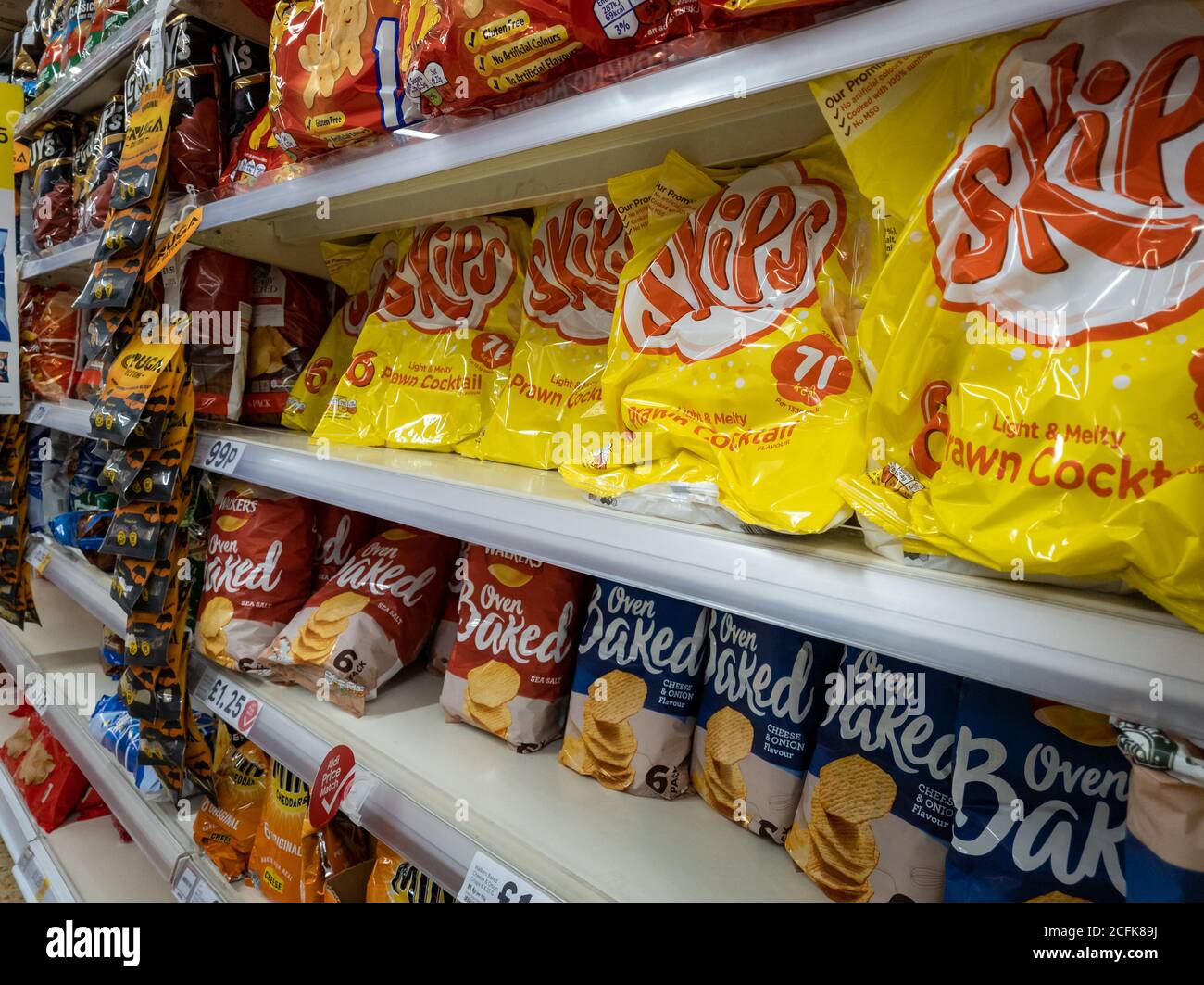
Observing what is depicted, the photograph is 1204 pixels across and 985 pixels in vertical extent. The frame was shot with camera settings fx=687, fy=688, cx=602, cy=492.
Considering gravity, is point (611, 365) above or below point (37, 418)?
above

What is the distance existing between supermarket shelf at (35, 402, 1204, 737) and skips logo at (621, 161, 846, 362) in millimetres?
228

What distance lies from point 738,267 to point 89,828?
2302 mm

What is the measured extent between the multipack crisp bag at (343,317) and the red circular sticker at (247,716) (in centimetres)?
56

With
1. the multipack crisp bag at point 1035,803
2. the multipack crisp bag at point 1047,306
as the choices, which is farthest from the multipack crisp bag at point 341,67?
the multipack crisp bag at point 1035,803

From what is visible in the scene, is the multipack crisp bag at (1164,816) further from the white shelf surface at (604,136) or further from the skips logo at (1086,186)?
the white shelf surface at (604,136)

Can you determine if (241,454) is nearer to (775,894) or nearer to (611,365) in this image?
(611,365)

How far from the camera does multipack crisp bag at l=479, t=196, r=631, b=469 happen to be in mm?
1027

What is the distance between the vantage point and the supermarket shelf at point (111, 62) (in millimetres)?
1309

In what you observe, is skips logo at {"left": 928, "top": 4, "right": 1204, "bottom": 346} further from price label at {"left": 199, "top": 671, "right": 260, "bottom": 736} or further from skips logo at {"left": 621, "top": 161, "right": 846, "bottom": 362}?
price label at {"left": 199, "top": 671, "right": 260, "bottom": 736}

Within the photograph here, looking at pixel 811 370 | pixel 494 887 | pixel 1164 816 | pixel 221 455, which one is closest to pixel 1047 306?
pixel 811 370

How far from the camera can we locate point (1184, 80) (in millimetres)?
461

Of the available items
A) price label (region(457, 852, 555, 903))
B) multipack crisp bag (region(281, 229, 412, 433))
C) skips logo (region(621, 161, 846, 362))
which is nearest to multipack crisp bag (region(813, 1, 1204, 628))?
skips logo (region(621, 161, 846, 362))
